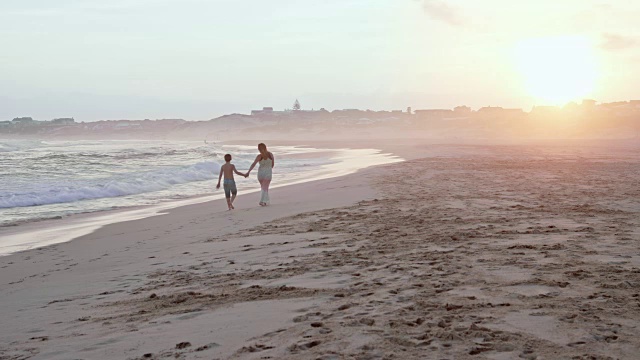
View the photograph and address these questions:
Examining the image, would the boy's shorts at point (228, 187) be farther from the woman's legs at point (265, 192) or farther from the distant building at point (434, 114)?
the distant building at point (434, 114)

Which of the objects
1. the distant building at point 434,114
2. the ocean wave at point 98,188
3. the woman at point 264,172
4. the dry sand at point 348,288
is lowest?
the ocean wave at point 98,188

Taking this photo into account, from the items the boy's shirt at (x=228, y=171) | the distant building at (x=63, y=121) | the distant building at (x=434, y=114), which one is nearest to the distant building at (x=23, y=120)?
the distant building at (x=63, y=121)

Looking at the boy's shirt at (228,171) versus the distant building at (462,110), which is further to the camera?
the distant building at (462,110)

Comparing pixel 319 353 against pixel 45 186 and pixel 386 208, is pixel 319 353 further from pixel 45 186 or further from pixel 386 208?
pixel 45 186

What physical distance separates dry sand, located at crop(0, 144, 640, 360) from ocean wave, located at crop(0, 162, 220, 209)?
6518 mm

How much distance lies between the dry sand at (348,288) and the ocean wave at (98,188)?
6.52 m

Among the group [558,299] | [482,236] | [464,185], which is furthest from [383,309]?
[464,185]

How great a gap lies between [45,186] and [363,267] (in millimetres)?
15487

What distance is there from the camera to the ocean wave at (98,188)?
15284 mm

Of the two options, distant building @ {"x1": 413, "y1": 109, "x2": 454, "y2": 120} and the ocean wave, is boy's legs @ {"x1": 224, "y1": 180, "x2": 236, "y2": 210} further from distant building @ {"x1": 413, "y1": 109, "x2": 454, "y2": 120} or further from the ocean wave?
distant building @ {"x1": 413, "y1": 109, "x2": 454, "y2": 120}

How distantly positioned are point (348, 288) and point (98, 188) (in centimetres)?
1469

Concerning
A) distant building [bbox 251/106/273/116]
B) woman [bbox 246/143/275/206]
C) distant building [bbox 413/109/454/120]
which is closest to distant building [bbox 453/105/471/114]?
distant building [bbox 413/109/454/120]

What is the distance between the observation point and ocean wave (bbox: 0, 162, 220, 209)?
15284 mm

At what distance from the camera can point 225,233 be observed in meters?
8.80
